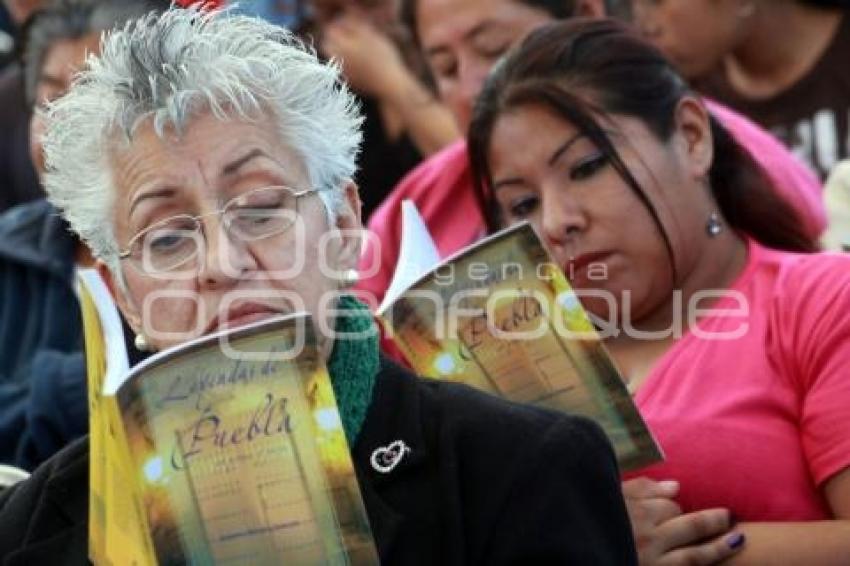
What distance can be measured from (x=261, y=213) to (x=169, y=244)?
0.14 metres

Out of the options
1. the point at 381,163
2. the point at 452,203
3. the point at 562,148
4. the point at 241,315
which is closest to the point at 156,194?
the point at 241,315

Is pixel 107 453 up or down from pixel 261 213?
down

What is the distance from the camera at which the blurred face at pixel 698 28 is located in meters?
4.84

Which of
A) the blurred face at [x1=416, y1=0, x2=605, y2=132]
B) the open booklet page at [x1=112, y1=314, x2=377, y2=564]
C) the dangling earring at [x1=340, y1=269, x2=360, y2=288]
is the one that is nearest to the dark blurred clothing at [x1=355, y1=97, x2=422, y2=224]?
the blurred face at [x1=416, y1=0, x2=605, y2=132]

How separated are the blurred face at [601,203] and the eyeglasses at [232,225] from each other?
0.63 m

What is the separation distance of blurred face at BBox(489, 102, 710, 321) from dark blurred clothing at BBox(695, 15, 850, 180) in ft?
4.49

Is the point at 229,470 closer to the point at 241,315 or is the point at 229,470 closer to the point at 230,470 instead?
the point at 230,470

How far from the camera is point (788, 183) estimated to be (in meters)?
3.78

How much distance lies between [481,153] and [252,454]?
1134mm

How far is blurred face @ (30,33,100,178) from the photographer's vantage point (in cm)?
436

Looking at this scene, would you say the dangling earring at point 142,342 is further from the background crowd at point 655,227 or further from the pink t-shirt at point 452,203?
the pink t-shirt at point 452,203

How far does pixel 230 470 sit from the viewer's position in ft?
7.88

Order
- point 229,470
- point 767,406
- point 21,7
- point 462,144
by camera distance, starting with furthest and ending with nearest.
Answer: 1. point 21,7
2. point 462,144
3. point 767,406
4. point 229,470

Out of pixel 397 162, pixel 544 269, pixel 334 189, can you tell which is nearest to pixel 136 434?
pixel 334 189
